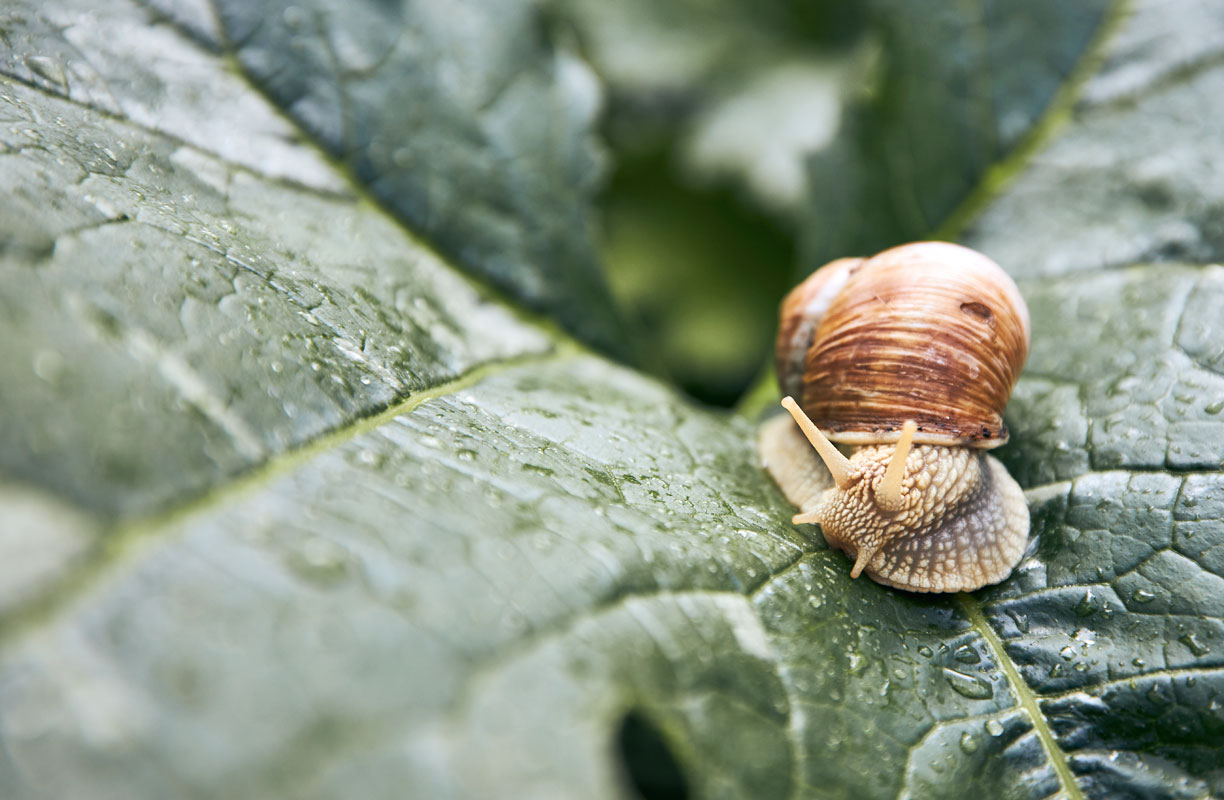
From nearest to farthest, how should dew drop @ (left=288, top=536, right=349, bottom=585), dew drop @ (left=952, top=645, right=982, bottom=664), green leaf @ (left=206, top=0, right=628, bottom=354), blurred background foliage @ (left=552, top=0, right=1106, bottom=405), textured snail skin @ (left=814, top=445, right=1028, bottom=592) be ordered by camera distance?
dew drop @ (left=288, top=536, right=349, bottom=585)
dew drop @ (left=952, top=645, right=982, bottom=664)
textured snail skin @ (left=814, top=445, right=1028, bottom=592)
green leaf @ (left=206, top=0, right=628, bottom=354)
blurred background foliage @ (left=552, top=0, right=1106, bottom=405)

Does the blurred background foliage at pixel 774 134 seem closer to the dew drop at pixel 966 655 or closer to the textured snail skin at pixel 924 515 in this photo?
the textured snail skin at pixel 924 515

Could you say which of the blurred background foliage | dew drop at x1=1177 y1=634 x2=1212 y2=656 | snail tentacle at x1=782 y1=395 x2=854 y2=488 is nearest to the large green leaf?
dew drop at x1=1177 y1=634 x2=1212 y2=656

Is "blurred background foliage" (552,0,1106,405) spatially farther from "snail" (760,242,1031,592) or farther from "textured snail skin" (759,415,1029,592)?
"textured snail skin" (759,415,1029,592)

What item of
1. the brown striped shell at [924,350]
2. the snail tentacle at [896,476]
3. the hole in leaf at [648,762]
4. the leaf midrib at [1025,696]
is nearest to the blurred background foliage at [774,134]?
the brown striped shell at [924,350]

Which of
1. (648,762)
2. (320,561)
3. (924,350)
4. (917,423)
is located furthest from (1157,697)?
(320,561)

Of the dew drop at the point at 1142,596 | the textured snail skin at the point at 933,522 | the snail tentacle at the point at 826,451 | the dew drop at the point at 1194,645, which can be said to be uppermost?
the snail tentacle at the point at 826,451

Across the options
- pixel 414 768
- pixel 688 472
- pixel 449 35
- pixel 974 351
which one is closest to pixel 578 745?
pixel 414 768
